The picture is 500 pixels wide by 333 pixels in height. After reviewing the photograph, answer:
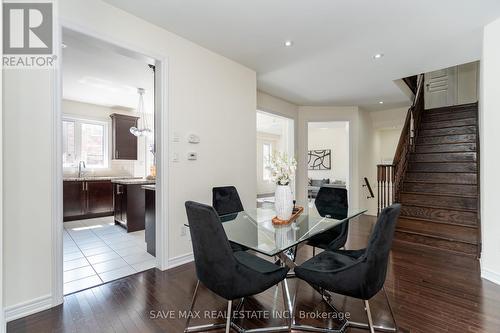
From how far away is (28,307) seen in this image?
6.05ft

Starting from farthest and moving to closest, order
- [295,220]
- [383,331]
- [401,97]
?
[401,97] < [295,220] < [383,331]

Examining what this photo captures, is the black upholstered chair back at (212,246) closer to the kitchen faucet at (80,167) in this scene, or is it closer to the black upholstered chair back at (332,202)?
the black upholstered chair back at (332,202)

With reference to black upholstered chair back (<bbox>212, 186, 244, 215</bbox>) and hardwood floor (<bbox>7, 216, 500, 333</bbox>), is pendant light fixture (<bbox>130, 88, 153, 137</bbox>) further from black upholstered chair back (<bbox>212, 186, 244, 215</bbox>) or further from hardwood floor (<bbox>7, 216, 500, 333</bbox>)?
hardwood floor (<bbox>7, 216, 500, 333</bbox>)

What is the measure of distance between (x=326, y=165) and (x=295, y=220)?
25.0 ft

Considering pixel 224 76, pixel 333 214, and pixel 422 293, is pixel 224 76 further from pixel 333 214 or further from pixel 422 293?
pixel 422 293

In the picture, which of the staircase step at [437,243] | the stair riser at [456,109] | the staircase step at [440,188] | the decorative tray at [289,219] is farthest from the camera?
the stair riser at [456,109]

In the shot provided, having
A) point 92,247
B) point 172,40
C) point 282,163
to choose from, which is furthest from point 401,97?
point 92,247

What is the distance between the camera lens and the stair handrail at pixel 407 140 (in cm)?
407

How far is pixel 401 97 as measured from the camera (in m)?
5.14

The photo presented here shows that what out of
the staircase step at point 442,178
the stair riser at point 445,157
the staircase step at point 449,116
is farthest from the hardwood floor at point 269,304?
the staircase step at point 449,116

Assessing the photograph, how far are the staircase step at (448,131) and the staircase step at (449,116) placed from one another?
14.3 inches

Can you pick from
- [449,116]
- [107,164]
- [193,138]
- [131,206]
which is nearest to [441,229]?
[449,116]

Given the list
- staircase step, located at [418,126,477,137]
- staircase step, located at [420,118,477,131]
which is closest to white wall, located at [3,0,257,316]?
staircase step, located at [418,126,477,137]

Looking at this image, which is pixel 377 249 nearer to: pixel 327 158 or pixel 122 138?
pixel 122 138
